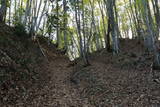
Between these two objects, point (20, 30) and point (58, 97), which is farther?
point (20, 30)

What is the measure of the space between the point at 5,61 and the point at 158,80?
6589mm

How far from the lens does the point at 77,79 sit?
9.16 meters

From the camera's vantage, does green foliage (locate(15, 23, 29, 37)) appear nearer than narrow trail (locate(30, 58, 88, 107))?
No

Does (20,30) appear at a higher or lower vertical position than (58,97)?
higher

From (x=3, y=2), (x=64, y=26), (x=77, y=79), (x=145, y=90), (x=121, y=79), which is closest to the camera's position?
(x=145, y=90)

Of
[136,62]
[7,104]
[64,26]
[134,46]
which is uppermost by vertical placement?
[64,26]

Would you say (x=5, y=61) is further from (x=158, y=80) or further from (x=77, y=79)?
(x=158, y=80)

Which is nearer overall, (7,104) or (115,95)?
(7,104)

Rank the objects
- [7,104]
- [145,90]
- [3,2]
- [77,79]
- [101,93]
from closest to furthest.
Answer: [7,104] → [145,90] → [101,93] → [77,79] → [3,2]

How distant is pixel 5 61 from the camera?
6.73 meters

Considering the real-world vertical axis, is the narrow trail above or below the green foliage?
below

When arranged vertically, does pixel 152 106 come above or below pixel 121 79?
below

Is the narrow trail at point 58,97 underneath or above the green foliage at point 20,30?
underneath

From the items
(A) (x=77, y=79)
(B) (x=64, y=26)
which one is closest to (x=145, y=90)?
(A) (x=77, y=79)
